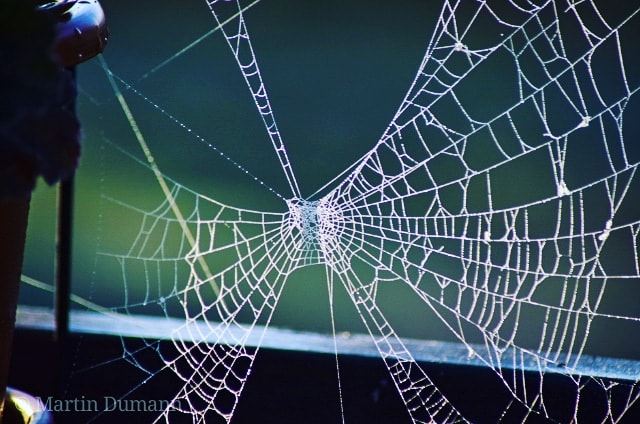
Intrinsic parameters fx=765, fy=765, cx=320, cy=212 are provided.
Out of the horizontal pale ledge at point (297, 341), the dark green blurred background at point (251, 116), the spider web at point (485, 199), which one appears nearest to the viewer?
the horizontal pale ledge at point (297, 341)

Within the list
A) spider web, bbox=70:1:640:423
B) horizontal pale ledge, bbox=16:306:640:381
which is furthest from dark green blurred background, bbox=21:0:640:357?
horizontal pale ledge, bbox=16:306:640:381

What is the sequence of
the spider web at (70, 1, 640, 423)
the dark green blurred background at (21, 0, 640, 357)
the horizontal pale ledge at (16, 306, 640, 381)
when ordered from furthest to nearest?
the dark green blurred background at (21, 0, 640, 357)
the spider web at (70, 1, 640, 423)
the horizontal pale ledge at (16, 306, 640, 381)

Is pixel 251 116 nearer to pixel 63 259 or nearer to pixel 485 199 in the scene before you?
pixel 485 199

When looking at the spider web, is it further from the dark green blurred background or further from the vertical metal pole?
the vertical metal pole

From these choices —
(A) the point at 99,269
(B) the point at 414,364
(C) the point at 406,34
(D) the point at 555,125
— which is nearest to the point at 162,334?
(B) the point at 414,364

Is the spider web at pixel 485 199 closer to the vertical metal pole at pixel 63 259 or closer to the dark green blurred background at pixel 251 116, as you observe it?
the dark green blurred background at pixel 251 116

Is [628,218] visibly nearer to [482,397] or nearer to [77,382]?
[482,397]

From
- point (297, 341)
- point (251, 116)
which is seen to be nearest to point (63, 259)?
point (297, 341)

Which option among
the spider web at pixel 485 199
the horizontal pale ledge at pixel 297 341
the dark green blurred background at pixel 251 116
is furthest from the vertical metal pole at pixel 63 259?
the dark green blurred background at pixel 251 116

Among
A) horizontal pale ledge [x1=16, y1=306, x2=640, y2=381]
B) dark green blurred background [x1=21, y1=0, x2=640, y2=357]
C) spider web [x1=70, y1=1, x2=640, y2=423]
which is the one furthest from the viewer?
dark green blurred background [x1=21, y1=0, x2=640, y2=357]

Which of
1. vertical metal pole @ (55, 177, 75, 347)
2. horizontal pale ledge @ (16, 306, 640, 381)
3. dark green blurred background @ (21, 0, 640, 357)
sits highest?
dark green blurred background @ (21, 0, 640, 357)
